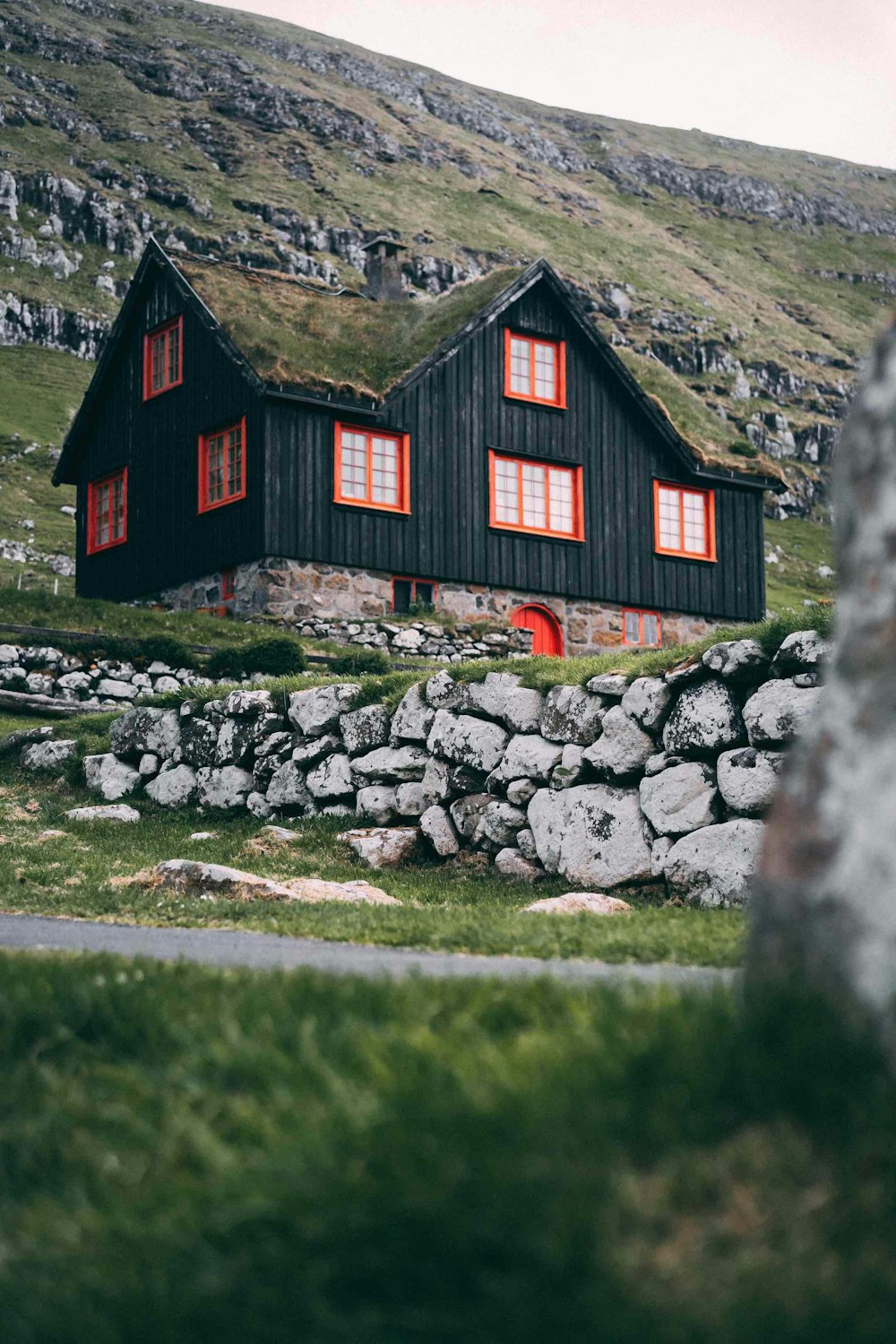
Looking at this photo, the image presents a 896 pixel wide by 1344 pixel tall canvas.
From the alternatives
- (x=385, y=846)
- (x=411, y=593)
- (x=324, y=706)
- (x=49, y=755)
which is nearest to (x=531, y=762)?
(x=385, y=846)

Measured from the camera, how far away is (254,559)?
93.4 ft

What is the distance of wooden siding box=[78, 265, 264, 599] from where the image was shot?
1152 inches

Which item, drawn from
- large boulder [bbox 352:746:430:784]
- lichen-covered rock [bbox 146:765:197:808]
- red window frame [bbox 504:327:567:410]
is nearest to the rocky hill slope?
red window frame [bbox 504:327:567:410]

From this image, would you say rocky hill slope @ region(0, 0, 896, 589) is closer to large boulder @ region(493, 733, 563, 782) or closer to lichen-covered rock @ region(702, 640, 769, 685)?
large boulder @ region(493, 733, 563, 782)

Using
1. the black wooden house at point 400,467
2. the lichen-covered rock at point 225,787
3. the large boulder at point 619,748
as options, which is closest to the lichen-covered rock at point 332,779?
the lichen-covered rock at point 225,787

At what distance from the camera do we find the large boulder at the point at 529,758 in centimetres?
1287

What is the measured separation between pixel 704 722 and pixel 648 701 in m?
0.71

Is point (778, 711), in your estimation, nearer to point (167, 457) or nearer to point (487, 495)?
point (487, 495)

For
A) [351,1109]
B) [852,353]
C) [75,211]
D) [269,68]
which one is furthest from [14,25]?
[351,1109]

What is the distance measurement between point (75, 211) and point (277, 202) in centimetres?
2196

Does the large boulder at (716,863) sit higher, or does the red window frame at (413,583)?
the red window frame at (413,583)

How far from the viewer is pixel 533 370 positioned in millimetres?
32156

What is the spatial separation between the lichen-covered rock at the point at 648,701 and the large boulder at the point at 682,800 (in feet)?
1.58

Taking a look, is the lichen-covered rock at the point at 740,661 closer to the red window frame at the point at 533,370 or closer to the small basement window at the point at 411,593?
the small basement window at the point at 411,593
